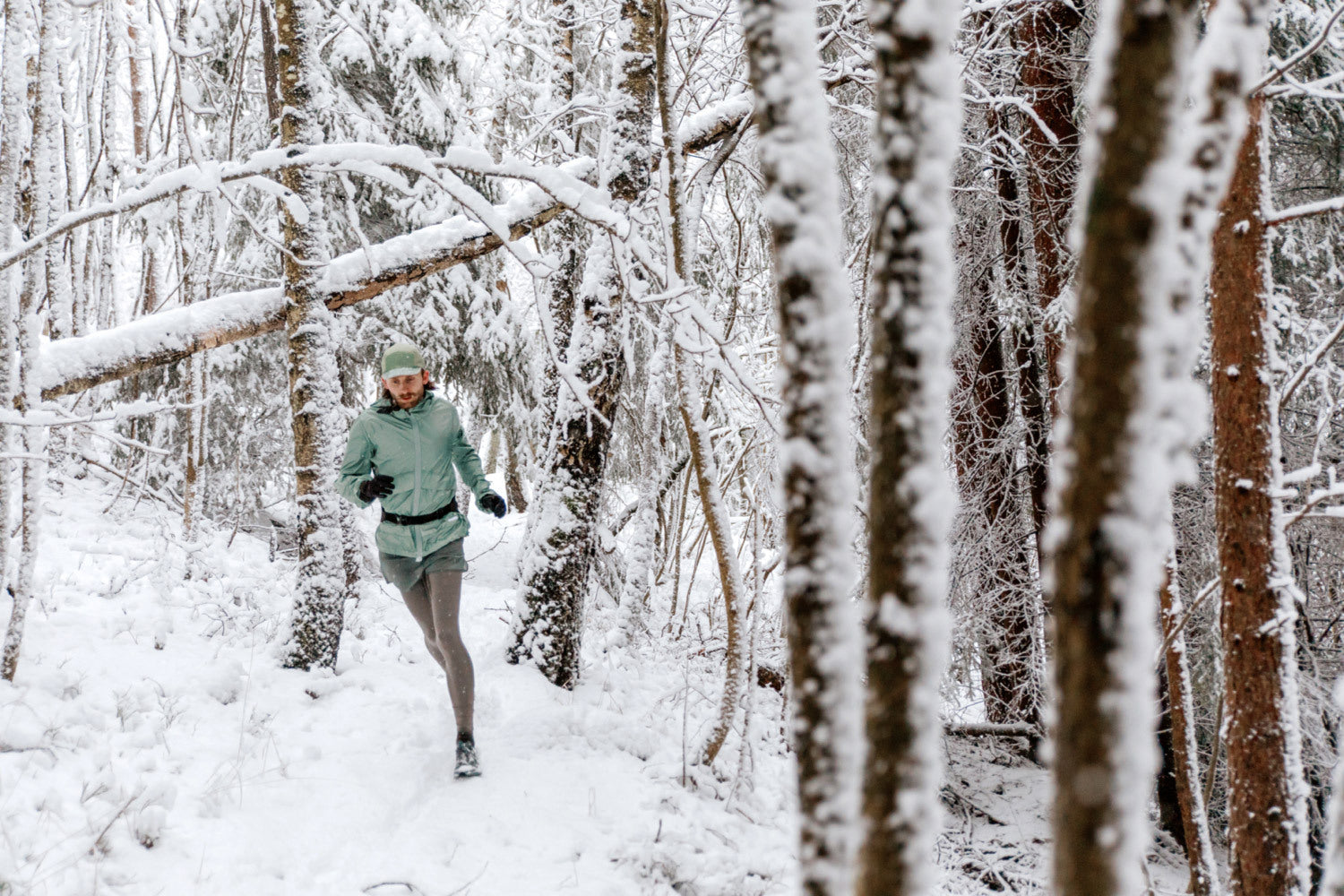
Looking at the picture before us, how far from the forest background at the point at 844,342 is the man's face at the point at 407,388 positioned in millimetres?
838

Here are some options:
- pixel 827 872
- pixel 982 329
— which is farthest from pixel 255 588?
pixel 827 872

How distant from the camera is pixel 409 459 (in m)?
4.28

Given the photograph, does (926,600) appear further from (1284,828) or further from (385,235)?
(385,235)

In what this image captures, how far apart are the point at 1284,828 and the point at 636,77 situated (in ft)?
16.2

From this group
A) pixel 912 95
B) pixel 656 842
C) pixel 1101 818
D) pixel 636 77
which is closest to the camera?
pixel 1101 818

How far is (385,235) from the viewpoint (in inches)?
384

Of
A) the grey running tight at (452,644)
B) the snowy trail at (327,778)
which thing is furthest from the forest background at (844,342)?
the grey running tight at (452,644)

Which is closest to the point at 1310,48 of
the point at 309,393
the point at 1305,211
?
the point at 1305,211

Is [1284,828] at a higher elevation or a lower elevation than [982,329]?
lower

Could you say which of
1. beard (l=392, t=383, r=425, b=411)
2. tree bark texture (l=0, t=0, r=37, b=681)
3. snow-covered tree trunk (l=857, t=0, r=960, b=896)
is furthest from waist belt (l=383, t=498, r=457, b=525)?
snow-covered tree trunk (l=857, t=0, r=960, b=896)

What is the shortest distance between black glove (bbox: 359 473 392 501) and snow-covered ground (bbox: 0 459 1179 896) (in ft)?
4.22

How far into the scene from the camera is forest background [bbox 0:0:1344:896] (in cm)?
56

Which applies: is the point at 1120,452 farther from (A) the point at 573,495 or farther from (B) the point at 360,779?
(A) the point at 573,495

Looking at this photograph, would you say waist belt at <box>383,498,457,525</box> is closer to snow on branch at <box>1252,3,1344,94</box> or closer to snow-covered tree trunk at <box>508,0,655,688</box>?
snow-covered tree trunk at <box>508,0,655,688</box>
